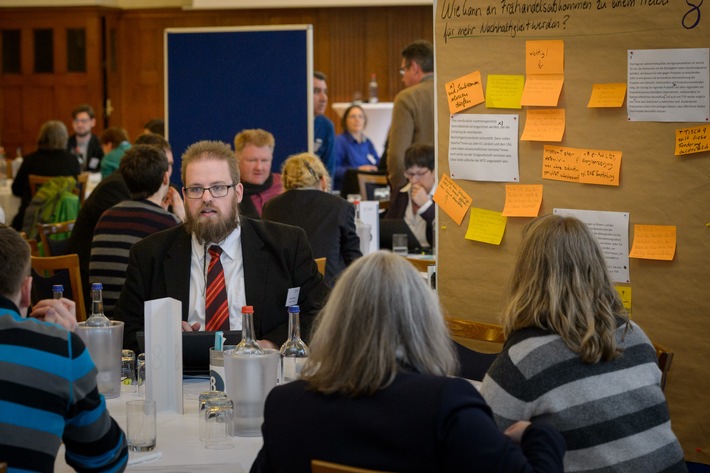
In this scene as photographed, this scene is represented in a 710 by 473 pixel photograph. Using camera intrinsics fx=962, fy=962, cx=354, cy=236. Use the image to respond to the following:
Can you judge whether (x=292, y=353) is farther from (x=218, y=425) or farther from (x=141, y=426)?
(x=141, y=426)

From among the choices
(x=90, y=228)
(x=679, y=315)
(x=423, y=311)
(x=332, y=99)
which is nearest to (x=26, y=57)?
(x=332, y=99)

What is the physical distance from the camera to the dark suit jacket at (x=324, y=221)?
4883 millimetres

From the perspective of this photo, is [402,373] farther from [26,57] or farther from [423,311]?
[26,57]

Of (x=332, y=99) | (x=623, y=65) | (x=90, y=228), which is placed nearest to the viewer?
(x=623, y=65)

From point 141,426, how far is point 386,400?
2.50ft

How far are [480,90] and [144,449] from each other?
80.1 inches

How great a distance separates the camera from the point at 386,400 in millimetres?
1733

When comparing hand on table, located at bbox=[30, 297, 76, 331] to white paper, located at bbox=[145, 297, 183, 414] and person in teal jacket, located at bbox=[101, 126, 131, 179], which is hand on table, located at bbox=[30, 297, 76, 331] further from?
person in teal jacket, located at bbox=[101, 126, 131, 179]

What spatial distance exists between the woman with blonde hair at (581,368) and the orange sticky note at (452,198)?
1416mm

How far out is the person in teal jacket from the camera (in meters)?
9.13

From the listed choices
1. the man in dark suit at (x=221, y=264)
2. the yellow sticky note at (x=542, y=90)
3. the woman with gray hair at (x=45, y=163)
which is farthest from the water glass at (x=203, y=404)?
the woman with gray hair at (x=45, y=163)

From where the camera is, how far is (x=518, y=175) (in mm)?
3635

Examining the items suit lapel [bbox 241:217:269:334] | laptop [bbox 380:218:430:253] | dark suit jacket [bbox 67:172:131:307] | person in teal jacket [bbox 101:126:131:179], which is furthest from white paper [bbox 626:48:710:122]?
person in teal jacket [bbox 101:126:131:179]

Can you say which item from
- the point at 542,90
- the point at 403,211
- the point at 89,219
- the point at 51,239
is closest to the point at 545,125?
the point at 542,90
